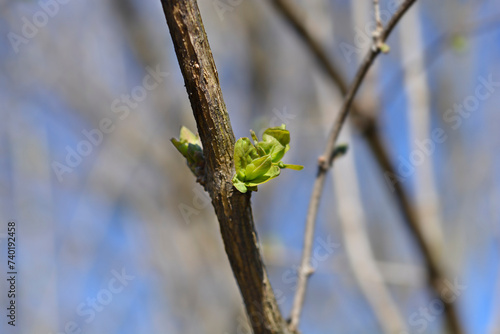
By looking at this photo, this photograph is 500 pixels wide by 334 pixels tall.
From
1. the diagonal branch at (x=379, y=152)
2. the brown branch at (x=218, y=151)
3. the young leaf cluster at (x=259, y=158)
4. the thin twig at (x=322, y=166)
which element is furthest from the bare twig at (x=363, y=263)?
the young leaf cluster at (x=259, y=158)

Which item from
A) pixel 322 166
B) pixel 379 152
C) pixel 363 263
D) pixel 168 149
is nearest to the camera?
pixel 322 166

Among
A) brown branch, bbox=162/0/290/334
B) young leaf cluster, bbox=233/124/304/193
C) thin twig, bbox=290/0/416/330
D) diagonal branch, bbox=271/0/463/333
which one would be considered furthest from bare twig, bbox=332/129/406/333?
young leaf cluster, bbox=233/124/304/193

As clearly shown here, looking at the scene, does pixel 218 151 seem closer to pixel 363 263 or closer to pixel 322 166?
pixel 322 166

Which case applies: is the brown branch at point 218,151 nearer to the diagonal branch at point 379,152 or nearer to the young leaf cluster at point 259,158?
the young leaf cluster at point 259,158

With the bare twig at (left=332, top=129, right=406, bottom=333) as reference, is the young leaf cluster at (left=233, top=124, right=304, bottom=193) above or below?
above

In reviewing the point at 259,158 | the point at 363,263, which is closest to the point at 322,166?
the point at 259,158

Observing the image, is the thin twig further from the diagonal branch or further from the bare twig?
the bare twig
